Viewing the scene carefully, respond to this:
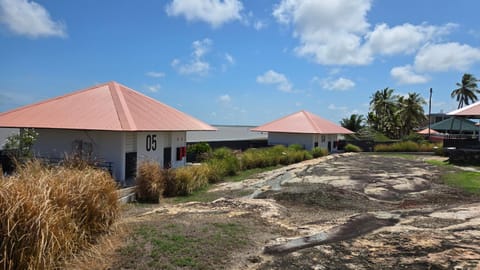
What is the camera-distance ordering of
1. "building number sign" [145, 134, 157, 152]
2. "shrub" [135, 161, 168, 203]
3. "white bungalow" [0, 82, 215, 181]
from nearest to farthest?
"shrub" [135, 161, 168, 203]
"white bungalow" [0, 82, 215, 181]
"building number sign" [145, 134, 157, 152]

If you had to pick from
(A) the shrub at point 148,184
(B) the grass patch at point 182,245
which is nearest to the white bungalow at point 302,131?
(A) the shrub at point 148,184

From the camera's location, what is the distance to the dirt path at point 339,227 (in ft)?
19.5

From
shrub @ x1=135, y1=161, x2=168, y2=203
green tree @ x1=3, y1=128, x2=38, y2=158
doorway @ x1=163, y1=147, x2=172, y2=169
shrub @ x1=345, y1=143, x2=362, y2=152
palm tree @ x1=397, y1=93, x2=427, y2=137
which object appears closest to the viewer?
shrub @ x1=135, y1=161, x2=168, y2=203

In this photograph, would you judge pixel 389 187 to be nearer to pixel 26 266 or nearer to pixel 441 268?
pixel 441 268

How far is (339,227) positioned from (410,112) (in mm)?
57065

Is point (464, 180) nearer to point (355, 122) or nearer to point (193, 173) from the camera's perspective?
point (193, 173)

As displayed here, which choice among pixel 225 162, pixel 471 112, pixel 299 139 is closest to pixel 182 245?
pixel 225 162

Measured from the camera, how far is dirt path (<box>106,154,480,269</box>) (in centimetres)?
594

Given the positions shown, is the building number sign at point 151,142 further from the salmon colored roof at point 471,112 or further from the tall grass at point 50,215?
the salmon colored roof at point 471,112

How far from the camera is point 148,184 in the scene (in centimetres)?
1368

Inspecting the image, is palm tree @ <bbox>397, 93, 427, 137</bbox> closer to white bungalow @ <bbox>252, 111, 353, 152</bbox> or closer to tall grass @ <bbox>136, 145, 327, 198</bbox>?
white bungalow @ <bbox>252, 111, 353, 152</bbox>

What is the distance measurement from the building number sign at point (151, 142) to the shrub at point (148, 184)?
4.15m

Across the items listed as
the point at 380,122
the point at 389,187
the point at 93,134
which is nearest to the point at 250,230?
the point at 389,187

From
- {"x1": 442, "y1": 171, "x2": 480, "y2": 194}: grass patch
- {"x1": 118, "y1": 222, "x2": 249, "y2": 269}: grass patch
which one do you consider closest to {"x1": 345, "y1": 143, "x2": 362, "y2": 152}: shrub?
{"x1": 442, "y1": 171, "x2": 480, "y2": 194}: grass patch
